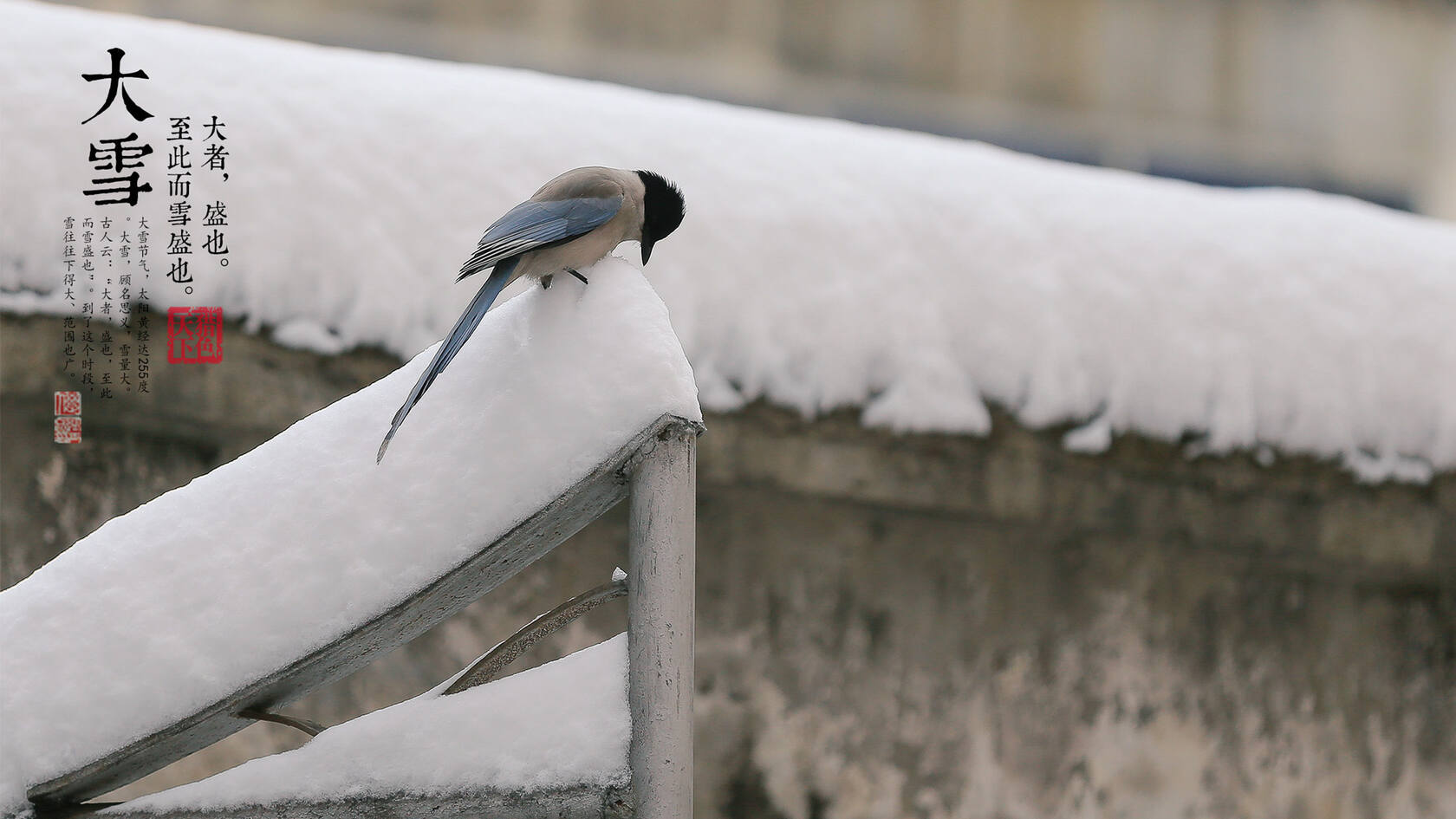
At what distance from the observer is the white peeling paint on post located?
3.41 ft

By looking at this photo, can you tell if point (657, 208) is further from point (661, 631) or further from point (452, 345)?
point (661, 631)

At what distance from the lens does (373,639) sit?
40.3 inches

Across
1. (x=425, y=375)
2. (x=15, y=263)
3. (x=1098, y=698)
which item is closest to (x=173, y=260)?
(x=15, y=263)

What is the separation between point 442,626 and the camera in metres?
2.41

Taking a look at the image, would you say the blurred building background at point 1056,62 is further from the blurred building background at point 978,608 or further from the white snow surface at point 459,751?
the white snow surface at point 459,751

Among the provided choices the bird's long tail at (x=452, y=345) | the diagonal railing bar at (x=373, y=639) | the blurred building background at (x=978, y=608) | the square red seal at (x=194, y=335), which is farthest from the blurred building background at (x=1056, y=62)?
the diagonal railing bar at (x=373, y=639)

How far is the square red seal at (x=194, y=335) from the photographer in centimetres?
232

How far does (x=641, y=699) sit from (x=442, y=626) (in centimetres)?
149

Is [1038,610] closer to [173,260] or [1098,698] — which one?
[1098,698]

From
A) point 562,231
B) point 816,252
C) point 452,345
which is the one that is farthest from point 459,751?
point 816,252

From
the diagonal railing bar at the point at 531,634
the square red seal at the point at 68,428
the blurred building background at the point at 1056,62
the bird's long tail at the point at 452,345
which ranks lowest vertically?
the diagonal railing bar at the point at 531,634

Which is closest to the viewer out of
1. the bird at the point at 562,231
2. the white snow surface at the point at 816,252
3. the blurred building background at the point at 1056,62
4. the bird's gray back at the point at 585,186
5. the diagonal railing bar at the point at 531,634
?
the diagonal railing bar at the point at 531,634

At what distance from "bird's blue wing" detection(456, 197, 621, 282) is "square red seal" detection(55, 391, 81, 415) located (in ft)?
4.74

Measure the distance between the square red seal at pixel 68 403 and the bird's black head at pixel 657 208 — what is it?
1490 millimetres
